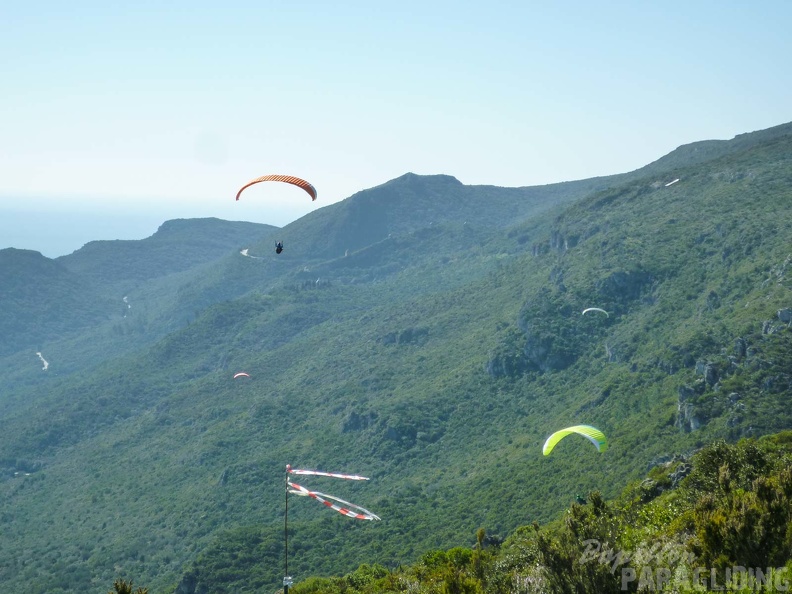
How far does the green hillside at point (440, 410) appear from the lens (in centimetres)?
7350

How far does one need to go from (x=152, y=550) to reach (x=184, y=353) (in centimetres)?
7895

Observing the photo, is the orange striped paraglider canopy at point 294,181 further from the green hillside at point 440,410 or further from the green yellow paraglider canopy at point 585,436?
the green hillside at point 440,410

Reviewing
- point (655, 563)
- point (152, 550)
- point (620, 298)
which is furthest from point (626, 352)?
point (655, 563)

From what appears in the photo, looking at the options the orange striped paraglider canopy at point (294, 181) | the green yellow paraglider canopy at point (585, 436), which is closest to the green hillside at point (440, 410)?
the green yellow paraglider canopy at point (585, 436)

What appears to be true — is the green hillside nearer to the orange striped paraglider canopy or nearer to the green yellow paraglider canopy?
the green yellow paraglider canopy

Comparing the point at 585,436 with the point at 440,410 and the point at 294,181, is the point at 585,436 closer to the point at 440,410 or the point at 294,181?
the point at 294,181

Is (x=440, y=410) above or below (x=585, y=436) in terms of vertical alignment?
below

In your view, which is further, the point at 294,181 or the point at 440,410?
the point at 440,410

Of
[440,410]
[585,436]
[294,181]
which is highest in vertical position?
[294,181]

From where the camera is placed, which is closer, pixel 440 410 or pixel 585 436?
pixel 585 436

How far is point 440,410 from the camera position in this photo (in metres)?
103

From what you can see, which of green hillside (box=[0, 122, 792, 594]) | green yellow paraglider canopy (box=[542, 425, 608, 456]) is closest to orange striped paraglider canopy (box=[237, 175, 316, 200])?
green yellow paraglider canopy (box=[542, 425, 608, 456])

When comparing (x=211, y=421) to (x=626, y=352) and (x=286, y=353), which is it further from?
(x=626, y=352)

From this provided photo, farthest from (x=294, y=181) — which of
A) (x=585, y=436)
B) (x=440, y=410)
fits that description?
(x=440, y=410)
